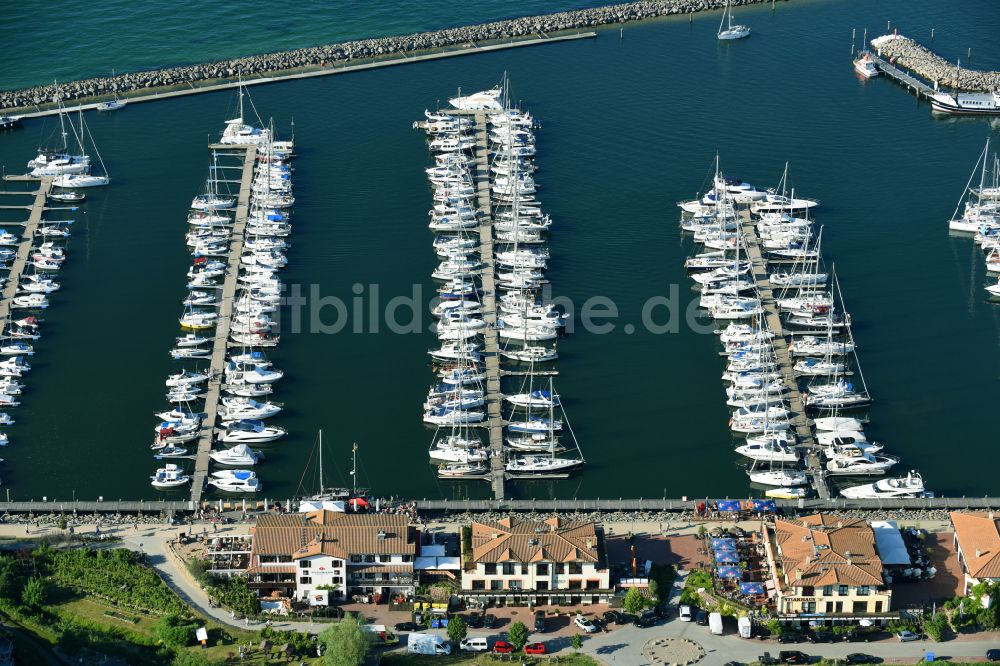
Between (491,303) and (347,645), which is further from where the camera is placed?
(491,303)

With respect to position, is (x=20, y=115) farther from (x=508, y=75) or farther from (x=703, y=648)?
(x=703, y=648)

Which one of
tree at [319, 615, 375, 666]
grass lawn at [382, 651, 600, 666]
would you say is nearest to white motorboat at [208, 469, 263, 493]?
tree at [319, 615, 375, 666]

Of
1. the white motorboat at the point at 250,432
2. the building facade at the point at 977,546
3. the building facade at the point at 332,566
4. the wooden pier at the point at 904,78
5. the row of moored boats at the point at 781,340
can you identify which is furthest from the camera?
the wooden pier at the point at 904,78

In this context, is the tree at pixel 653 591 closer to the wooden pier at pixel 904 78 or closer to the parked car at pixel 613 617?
the parked car at pixel 613 617

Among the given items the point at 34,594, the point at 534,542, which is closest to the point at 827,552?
the point at 534,542

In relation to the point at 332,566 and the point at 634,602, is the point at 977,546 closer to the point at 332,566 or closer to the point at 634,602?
the point at 634,602

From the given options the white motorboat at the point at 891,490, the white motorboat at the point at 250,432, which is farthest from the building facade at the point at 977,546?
the white motorboat at the point at 250,432
